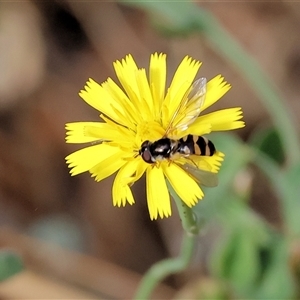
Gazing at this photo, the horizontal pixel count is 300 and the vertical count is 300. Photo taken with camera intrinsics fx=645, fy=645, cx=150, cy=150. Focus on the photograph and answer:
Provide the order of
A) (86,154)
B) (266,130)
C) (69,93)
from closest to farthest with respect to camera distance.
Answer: (86,154)
(266,130)
(69,93)

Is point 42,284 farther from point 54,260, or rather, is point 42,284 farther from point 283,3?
point 283,3

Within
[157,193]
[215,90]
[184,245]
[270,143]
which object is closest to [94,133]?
[157,193]

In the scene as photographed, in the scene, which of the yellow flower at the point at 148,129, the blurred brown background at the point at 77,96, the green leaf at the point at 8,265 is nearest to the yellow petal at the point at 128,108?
the yellow flower at the point at 148,129

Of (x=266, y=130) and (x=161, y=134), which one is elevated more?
(x=266, y=130)

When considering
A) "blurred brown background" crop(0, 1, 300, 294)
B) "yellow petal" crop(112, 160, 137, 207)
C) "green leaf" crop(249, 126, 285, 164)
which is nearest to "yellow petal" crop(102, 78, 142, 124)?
"yellow petal" crop(112, 160, 137, 207)

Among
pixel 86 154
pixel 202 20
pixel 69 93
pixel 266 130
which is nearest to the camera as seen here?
pixel 86 154

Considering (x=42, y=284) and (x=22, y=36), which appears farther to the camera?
(x=22, y=36)

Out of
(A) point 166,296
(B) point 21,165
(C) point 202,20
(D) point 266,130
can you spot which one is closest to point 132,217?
(A) point 166,296

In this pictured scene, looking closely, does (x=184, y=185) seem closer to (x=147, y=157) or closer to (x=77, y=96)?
(x=147, y=157)
